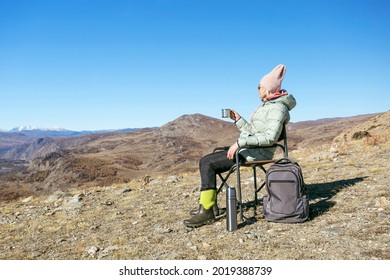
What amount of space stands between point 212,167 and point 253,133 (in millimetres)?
1040

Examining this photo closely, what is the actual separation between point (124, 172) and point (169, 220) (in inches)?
6324

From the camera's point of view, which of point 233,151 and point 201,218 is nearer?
point 233,151

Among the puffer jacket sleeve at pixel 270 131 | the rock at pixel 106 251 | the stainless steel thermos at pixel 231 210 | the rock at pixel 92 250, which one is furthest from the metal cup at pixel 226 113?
the rock at pixel 92 250

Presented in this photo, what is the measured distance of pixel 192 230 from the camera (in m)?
6.65

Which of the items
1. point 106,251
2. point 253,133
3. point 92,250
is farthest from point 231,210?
point 92,250

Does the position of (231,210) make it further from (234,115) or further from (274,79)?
(274,79)

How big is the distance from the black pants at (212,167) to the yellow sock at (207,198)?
80mm

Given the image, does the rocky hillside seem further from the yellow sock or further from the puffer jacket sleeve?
the puffer jacket sleeve

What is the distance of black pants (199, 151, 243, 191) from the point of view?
21.4ft

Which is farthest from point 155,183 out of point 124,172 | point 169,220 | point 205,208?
point 124,172

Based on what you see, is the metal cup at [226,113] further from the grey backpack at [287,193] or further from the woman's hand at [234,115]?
Answer: the grey backpack at [287,193]

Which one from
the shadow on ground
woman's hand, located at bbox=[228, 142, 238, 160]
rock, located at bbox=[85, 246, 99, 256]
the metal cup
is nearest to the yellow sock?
woman's hand, located at bbox=[228, 142, 238, 160]

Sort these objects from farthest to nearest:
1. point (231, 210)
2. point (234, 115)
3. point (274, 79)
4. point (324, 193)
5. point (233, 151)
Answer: point (324, 193), point (234, 115), point (274, 79), point (233, 151), point (231, 210)

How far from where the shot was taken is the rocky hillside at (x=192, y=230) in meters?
5.26
